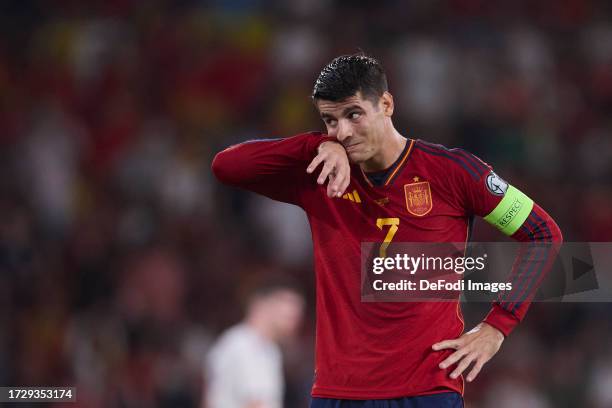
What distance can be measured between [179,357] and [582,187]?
3.81m

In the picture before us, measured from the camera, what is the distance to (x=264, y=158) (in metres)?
3.68

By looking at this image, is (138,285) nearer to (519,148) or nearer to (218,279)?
(218,279)

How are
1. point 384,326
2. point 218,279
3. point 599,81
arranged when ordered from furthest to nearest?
point 599,81 → point 218,279 → point 384,326

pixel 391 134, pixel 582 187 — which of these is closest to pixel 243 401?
pixel 391 134

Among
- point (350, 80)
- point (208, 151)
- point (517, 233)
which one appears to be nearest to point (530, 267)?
point (517, 233)

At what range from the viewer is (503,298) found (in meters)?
3.65

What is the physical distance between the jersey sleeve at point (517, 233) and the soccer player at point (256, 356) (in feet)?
7.66

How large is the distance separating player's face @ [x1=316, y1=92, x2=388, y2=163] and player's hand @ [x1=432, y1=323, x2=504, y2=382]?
705 millimetres

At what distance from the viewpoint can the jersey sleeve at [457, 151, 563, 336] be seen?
3.59 m

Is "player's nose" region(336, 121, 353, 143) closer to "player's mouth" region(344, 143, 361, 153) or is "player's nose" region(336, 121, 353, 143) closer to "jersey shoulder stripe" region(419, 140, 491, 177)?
"player's mouth" region(344, 143, 361, 153)

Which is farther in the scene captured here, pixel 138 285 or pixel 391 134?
pixel 138 285

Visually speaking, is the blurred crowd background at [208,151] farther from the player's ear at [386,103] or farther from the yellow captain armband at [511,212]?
the player's ear at [386,103]

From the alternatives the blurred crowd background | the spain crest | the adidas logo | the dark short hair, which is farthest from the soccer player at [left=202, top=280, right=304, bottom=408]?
the dark short hair

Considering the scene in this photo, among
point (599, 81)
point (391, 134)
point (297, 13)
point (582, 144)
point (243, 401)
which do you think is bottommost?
point (243, 401)
